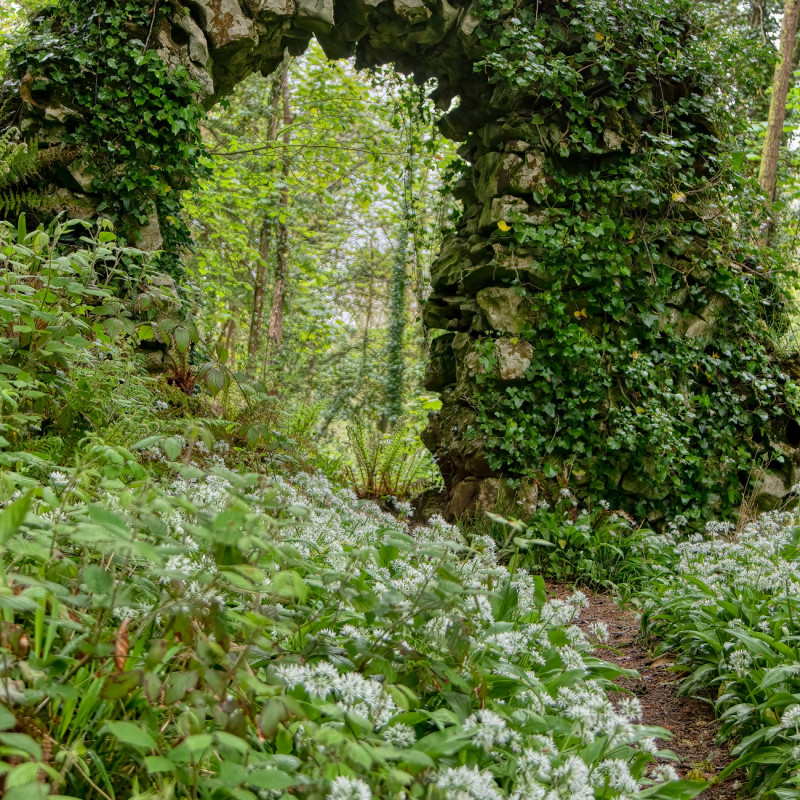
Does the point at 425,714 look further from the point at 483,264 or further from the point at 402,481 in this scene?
the point at 402,481

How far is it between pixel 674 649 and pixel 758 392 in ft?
10.8

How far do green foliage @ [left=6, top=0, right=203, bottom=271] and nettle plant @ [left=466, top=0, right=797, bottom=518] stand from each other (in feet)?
9.07

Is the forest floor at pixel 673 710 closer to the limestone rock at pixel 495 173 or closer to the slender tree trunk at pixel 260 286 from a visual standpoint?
the limestone rock at pixel 495 173

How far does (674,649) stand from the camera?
3.36 metres

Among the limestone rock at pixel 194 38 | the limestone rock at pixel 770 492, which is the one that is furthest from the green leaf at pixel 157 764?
the limestone rock at pixel 770 492

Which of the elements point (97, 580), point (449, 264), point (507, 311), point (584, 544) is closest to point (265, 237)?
point (449, 264)

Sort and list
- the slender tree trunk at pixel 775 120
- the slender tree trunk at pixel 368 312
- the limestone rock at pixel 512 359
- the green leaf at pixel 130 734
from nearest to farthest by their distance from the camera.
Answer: the green leaf at pixel 130 734 → the limestone rock at pixel 512 359 → the slender tree trunk at pixel 775 120 → the slender tree trunk at pixel 368 312

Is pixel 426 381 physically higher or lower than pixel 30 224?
lower

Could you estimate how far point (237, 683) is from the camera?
4.23 ft

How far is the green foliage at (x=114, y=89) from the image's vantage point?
461cm

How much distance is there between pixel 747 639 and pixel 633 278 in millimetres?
3747

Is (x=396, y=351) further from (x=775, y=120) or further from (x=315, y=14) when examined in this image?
(x=315, y=14)

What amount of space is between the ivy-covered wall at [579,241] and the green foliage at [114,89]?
0.18ft

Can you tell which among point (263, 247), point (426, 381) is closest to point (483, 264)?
point (426, 381)
